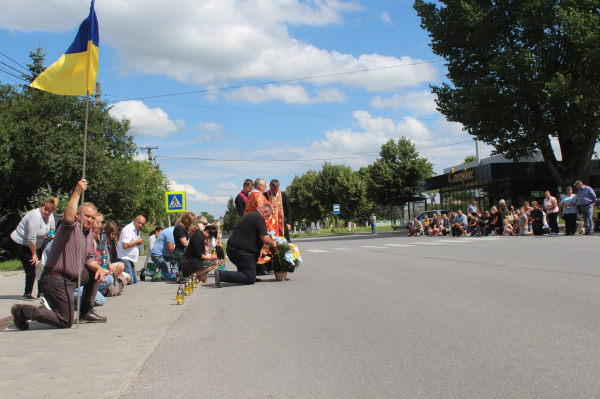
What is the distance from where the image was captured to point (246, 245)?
985 centimetres

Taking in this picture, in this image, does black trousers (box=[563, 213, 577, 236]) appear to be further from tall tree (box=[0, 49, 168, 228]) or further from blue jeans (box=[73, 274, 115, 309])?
tall tree (box=[0, 49, 168, 228])

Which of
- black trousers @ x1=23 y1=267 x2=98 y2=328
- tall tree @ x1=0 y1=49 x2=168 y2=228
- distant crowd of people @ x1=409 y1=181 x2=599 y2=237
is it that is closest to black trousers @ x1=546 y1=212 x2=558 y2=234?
distant crowd of people @ x1=409 y1=181 x2=599 y2=237

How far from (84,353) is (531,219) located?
21453 mm

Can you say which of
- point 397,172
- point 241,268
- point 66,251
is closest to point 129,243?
point 241,268

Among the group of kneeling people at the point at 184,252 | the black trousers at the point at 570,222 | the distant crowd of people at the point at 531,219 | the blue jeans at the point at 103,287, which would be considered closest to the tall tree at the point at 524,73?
the distant crowd of people at the point at 531,219

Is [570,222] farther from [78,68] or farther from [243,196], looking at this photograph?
[78,68]

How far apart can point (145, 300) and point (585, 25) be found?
2372 cm

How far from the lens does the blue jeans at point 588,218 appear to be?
18906 millimetres

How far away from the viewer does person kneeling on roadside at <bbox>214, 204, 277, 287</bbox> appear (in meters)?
9.88

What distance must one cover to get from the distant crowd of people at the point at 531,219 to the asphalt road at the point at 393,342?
38.1ft

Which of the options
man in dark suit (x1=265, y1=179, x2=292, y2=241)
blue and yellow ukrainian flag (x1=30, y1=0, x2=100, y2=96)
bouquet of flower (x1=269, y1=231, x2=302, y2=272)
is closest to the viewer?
blue and yellow ukrainian flag (x1=30, y1=0, x2=100, y2=96)

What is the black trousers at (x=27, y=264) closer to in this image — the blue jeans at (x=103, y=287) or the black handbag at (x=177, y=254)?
the blue jeans at (x=103, y=287)

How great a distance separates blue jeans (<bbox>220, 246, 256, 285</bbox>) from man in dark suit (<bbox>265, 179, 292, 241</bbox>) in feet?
6.78

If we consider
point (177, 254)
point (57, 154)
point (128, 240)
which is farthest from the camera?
point (57, 154)
